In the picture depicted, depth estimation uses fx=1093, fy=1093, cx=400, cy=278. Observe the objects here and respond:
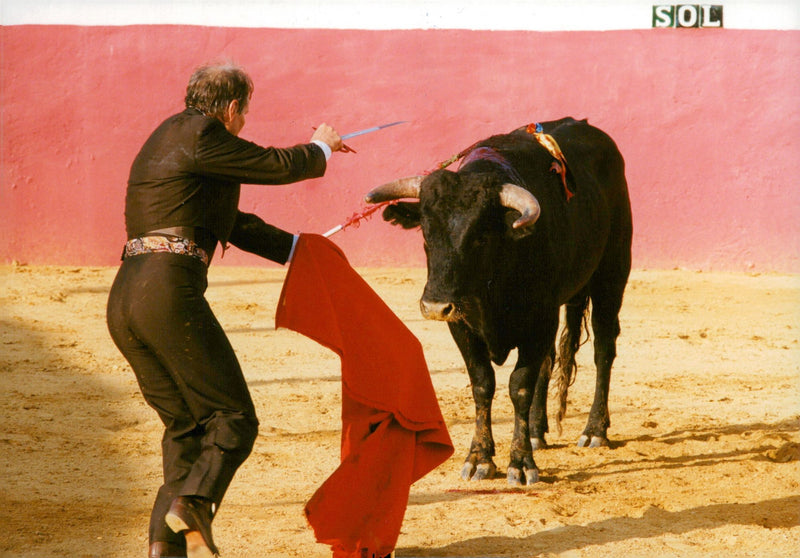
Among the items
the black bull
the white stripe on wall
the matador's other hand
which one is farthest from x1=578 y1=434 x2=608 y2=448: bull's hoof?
the white stripe on wall

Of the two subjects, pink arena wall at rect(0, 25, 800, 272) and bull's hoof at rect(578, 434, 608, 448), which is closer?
bull's hoof at rect(578, 434, 608, 448)

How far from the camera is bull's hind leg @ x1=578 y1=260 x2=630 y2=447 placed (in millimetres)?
5833

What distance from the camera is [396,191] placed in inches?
205

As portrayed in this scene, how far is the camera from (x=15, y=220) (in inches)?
444

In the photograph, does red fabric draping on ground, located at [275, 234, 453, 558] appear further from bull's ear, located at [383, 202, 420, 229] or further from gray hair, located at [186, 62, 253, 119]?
bull's ear, located at [383, 202, 420, 229]

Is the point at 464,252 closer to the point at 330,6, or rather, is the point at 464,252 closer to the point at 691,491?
the point at 691,491

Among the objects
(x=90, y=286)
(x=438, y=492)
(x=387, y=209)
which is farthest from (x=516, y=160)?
(x=90, y=286)

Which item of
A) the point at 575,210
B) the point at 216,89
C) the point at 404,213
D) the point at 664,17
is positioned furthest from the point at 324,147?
the point at 664,17

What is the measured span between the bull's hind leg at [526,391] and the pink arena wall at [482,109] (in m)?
6.31

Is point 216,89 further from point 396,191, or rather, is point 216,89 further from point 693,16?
point 693,16

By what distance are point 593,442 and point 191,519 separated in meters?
2.94

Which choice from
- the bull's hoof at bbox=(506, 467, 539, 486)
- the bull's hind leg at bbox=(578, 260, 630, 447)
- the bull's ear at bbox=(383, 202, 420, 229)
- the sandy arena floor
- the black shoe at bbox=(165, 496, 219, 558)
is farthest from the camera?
the bull's hind leg at bbox=(578, 260, 630, 447)

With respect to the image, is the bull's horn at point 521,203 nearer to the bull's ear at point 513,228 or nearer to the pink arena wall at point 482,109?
the bull's ear at point 513,228

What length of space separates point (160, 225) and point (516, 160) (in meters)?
2.32
